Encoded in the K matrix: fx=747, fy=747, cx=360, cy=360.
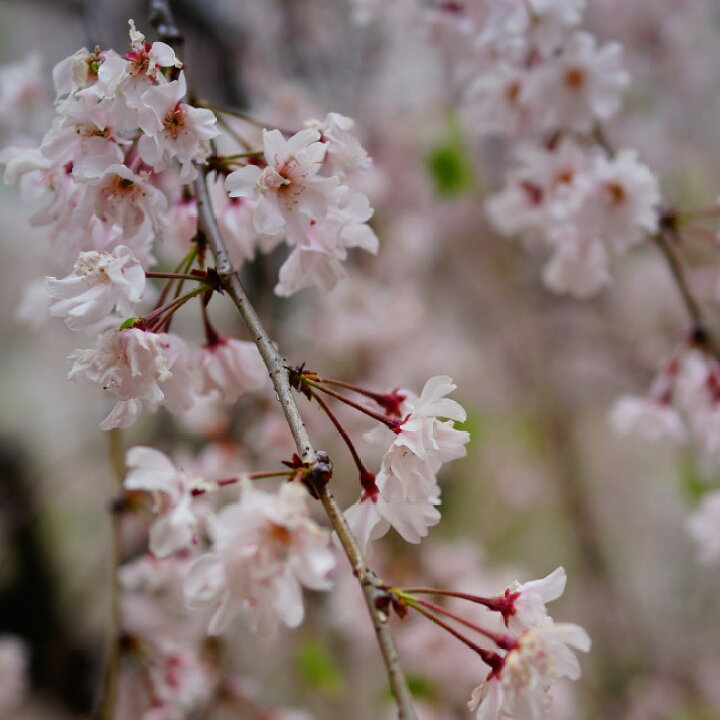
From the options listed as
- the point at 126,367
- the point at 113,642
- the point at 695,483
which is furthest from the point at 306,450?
the point at 695,483

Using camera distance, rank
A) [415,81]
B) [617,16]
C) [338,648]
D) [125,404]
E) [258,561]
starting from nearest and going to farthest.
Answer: [258,561]
[125,404]
[338,648]
[617,16]
[415,81]

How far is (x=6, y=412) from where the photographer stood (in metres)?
3.48

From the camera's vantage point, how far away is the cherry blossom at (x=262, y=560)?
0.50m

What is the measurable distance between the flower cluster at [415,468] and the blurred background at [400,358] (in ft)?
2.08

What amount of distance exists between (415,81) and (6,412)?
2358 millimetres

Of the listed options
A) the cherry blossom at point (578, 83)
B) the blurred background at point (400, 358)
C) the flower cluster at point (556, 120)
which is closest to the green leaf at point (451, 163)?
the blurred background at point (400, 358)

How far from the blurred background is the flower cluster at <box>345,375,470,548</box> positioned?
0.63m

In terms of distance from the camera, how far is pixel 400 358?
2324mm

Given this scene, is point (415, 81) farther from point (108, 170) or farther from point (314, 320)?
point (108, 170)

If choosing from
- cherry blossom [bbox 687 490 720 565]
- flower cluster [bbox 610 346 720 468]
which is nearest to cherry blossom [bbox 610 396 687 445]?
flower cluster [bbox 610 346 720 468]

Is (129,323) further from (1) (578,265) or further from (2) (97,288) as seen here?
(1) (578,265)

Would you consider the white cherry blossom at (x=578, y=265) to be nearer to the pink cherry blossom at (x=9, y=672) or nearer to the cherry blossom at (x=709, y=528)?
the cherry blossom at (x=709, y=528)

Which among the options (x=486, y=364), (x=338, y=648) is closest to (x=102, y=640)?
(x=338, y=648)

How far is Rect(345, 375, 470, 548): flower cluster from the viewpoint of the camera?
24.0 inches
